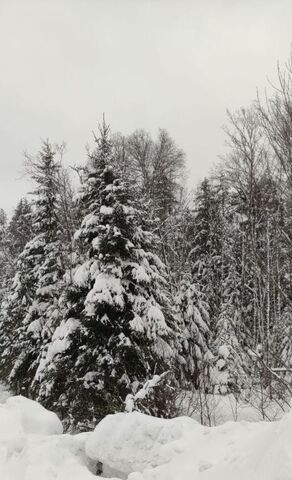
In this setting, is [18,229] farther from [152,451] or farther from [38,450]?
[152,451]

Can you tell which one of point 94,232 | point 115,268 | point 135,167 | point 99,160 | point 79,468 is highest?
point 135,167

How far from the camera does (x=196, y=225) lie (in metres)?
23.1

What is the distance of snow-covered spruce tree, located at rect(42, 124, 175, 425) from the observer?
32.6 ft

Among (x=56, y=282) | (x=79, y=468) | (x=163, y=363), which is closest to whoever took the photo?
(x=79, y=468)

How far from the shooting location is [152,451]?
14.1 ft

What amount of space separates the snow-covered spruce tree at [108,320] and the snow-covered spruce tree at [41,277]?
12.5ft

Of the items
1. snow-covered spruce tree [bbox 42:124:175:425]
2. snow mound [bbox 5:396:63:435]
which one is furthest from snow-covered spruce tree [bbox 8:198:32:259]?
snow mound [bbox 5:396:63:435]

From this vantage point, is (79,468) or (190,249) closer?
(79,468)

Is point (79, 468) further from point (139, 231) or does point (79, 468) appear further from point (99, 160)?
point (99, 160)

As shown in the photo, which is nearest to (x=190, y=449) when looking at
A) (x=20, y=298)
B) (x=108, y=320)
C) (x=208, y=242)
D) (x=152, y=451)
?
(x=152, y=451)

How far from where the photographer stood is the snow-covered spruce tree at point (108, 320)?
9.92 metres

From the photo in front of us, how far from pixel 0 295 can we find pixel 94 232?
1843cm

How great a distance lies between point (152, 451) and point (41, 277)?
38.9 ft

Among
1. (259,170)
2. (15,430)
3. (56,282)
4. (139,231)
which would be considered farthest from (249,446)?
(56,282)
